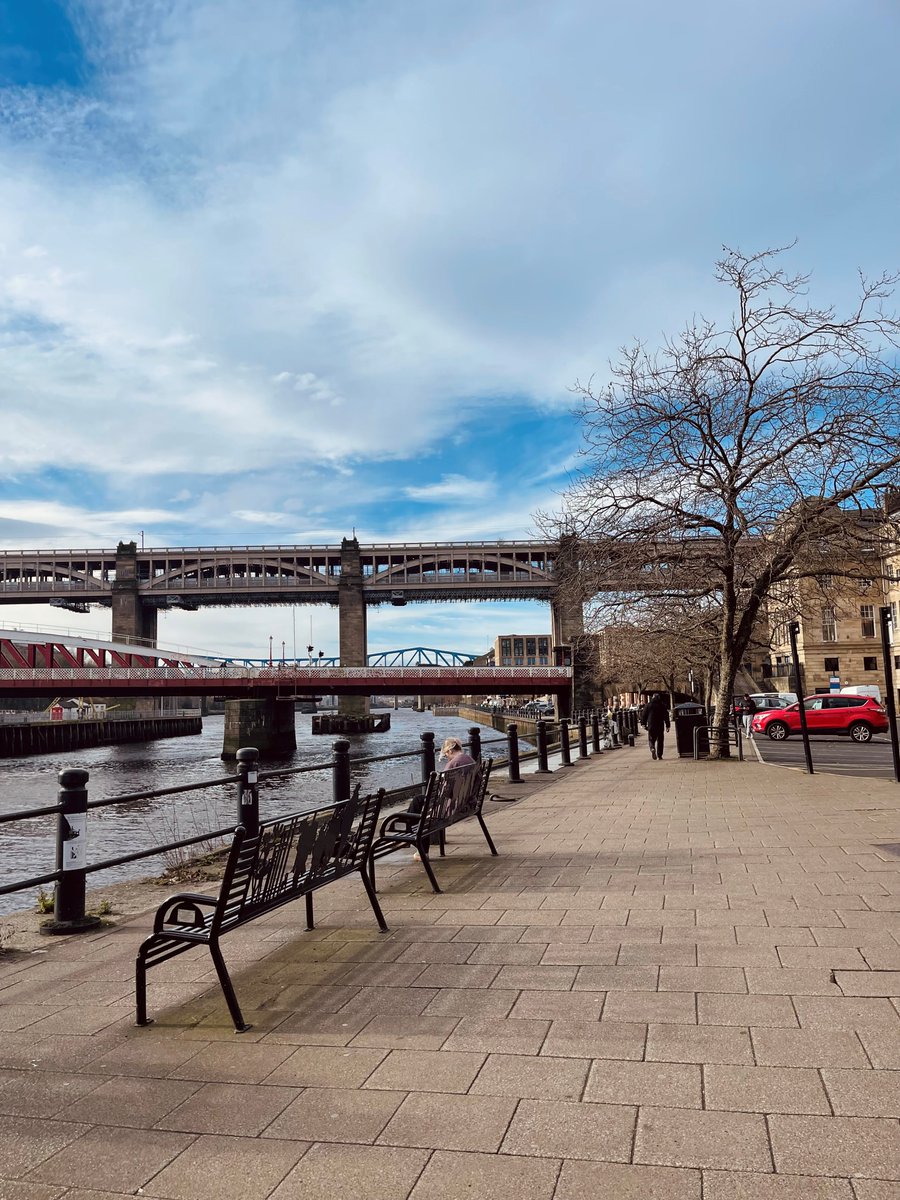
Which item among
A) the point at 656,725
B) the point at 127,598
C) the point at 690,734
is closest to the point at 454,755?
the point at 690,734

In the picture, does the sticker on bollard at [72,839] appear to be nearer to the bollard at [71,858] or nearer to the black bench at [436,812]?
the bollard at [71,858]

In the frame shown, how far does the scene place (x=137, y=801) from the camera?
14.7 meters

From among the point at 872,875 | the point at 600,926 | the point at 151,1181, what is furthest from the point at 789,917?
the point at 151,1181

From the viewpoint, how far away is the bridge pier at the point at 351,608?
106m

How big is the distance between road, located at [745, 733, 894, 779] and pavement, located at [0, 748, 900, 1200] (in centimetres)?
1188

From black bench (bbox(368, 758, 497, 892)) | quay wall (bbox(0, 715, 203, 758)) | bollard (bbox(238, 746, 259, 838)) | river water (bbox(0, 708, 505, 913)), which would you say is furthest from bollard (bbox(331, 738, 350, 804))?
quay wall (bbox(0, 715, 203, 758))

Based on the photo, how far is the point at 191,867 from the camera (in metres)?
9.84

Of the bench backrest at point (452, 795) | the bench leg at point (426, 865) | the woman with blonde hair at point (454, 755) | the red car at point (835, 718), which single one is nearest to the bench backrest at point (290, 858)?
the bench leg at point (426, 865)

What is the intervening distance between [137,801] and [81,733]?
61.4m

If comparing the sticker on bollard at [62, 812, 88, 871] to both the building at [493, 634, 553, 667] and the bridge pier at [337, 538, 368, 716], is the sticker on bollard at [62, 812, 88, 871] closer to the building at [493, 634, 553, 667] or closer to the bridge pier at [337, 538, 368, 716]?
the bridge pier at [337, 538, 368, 716]

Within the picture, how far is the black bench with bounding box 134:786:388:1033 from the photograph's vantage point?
14.7 ft

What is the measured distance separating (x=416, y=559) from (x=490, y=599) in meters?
9.86

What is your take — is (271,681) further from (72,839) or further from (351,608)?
(72,839)

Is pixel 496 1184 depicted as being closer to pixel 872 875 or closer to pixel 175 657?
pixel 872 875
